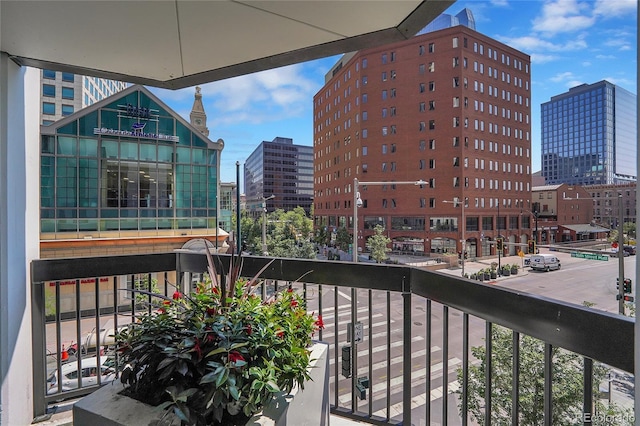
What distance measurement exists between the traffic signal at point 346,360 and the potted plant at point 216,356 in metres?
0.56

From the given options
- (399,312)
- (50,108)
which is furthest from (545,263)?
(50,108)

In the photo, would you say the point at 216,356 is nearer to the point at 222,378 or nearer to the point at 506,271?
the point at 222,378

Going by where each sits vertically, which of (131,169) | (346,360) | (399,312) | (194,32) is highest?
(131,169)

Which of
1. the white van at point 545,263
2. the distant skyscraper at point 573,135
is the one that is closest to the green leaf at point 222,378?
the distant skyscraper at point 573,135

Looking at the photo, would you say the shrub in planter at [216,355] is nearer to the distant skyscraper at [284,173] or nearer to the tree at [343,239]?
the tree at [343,239]

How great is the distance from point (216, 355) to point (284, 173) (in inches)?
1925

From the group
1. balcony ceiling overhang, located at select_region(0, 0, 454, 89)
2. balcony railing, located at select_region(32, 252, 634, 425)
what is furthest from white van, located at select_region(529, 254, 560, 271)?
balcony ceiling overhang, located at select_region(0, 0, 454, 89)

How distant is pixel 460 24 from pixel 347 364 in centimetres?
2773

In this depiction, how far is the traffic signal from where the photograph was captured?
5.20 ft

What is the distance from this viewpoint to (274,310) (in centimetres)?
109

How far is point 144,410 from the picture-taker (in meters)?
0.85

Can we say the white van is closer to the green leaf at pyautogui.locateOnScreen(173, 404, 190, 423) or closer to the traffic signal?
the traffic signal

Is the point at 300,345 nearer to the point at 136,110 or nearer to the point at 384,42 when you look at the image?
the point at 384,42

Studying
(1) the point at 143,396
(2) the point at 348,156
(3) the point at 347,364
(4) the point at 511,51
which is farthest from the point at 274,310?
(4) the point at 511,51
